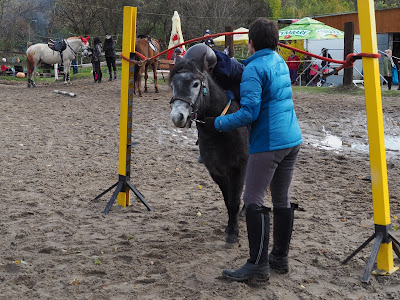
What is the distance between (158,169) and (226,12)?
2724 cm

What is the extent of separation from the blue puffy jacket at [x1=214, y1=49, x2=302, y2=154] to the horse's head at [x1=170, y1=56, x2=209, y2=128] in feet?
1.36


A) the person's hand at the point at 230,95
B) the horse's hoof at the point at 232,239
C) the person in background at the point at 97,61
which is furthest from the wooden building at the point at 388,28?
the horse's hoof at the point at 232,239

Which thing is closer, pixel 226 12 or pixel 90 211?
pixel 90 211

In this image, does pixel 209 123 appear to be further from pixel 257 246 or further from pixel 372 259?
pixel 372 259

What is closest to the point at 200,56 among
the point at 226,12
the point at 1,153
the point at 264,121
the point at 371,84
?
the point at 264,121

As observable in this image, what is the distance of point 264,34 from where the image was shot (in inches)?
140

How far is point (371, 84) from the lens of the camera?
385 centimetres

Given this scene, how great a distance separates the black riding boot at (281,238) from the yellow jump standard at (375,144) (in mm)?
590

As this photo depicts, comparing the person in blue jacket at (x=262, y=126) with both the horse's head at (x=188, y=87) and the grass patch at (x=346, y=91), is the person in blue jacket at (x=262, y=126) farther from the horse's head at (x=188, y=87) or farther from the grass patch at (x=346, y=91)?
the grass patch at (x=346, y=91)

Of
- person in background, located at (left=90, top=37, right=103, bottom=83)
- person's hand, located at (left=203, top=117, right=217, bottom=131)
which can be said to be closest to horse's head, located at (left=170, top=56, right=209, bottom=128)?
person's hand, located at (left=203, top=117, right=217, bottom=131)

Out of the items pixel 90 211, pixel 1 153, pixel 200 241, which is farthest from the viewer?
pixel 1 153

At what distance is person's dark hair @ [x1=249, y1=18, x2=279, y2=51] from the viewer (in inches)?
140

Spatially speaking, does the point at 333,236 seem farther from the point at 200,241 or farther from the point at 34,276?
the point at 34,276

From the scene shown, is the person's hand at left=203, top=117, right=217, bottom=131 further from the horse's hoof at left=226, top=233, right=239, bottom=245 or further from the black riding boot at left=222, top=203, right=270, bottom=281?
the horse's hoof at left=226, top=233, right=239, bottom=245
